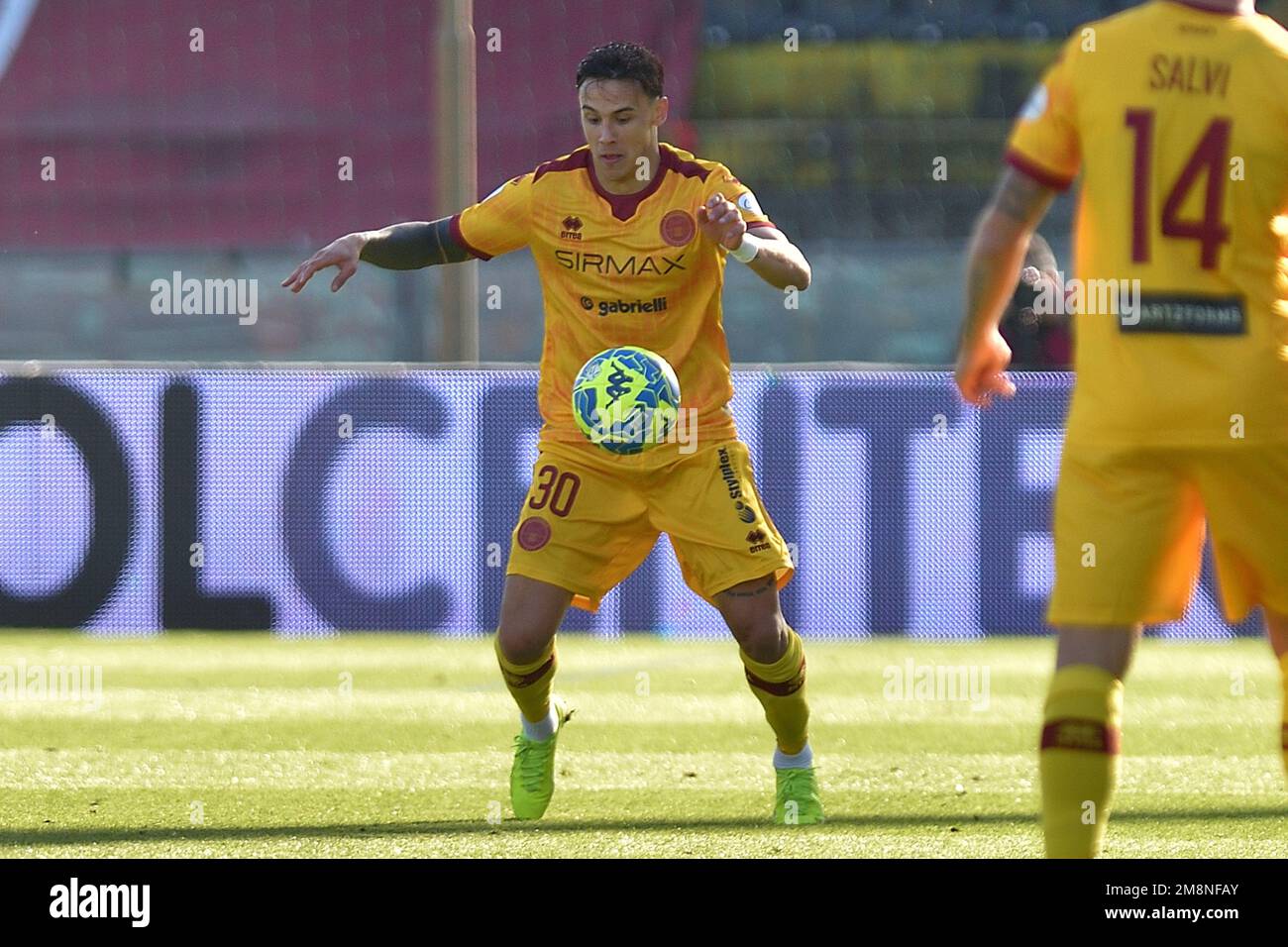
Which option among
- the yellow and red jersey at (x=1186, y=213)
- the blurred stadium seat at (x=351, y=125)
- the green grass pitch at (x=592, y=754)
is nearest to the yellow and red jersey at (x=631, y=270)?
the green grass pitch at (x=592, y=754)

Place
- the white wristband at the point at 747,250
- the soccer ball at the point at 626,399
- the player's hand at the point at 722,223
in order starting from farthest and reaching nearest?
the soccer ball at the point at 626,399 < the white wristband at the point at 747,250 < the player's hand at the point at 722,223

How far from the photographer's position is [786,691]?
5.40 meters

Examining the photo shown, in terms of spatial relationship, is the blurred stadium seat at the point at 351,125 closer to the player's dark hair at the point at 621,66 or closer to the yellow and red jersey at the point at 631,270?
the yellow and red jersey at the point at 631,270

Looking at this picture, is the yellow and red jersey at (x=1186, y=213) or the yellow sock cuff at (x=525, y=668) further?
the yellow sock cuff at (x=525, y=668)

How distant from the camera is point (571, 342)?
5.39 meters

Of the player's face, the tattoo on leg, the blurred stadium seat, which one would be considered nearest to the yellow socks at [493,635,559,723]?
the tattoo on leg

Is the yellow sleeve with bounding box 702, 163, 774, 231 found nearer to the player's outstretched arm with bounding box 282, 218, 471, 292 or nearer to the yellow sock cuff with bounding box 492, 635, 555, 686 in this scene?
the player's outstretched arm with bounding box 282, 218, 471, 292

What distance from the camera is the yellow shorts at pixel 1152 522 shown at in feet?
11.6

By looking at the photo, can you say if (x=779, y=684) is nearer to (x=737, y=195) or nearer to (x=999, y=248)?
(x=737, y=195)

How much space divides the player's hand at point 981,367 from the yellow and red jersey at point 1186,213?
23 centimetres

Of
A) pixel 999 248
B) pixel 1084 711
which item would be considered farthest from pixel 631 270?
pixel 1084 711

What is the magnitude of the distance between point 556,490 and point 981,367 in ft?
5.93

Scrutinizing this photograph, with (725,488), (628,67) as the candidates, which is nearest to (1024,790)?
(725,488)
